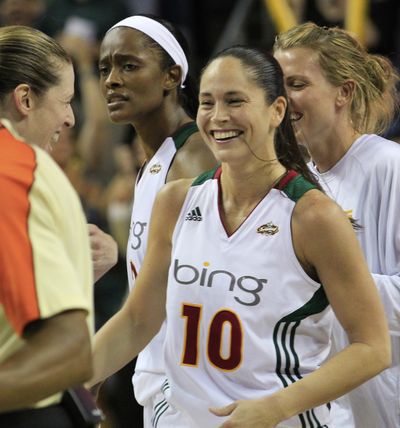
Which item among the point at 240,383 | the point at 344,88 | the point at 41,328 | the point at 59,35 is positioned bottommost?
the point at 240,383

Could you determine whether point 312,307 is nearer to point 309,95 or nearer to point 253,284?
point 253,284

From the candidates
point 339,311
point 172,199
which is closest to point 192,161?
point 172,199

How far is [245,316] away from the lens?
3.40 m

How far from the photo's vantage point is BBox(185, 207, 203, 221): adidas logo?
366 centimetres

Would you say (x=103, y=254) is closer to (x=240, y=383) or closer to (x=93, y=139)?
(x=240, y=383)

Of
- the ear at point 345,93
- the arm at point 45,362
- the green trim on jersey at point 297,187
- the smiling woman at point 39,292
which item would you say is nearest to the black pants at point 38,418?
the smiling woman at point 39,292

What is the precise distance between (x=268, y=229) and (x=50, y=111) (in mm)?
876

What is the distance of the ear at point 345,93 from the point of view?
4.30 metres

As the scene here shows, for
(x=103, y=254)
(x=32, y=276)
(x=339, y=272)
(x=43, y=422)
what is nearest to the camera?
(x=32, y=276)

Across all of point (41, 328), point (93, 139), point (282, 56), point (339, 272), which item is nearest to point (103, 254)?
Result: point (339, 272)

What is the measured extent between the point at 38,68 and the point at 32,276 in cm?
92

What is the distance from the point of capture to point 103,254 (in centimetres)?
375

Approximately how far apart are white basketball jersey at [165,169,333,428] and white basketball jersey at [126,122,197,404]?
771 millimetres

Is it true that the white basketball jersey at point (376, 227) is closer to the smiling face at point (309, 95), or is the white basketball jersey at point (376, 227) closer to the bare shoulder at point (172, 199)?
the smiling face at point (309, 95)
